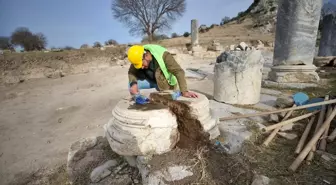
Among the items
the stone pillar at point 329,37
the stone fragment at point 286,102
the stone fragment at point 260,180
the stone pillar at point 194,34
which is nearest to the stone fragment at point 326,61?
the stone pillar at point 329,37

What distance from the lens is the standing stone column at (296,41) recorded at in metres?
4.85

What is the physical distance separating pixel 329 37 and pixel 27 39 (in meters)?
22.5

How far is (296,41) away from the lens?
503cm

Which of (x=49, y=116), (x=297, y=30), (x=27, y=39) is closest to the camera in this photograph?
(x=297, y=30)

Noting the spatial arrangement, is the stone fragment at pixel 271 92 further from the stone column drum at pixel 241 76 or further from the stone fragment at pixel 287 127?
the stone fragment at pixel 287 127

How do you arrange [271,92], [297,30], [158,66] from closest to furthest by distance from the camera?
[158,66] < [271,92] < [297,30]

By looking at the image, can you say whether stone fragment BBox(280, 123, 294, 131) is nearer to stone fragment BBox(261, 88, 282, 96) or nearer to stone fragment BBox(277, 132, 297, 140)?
stone fragment BBox(277, 132, 297, 140)

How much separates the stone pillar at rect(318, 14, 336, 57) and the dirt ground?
7.31 meters

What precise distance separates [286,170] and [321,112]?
1265mm

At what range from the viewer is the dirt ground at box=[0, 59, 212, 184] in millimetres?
3604

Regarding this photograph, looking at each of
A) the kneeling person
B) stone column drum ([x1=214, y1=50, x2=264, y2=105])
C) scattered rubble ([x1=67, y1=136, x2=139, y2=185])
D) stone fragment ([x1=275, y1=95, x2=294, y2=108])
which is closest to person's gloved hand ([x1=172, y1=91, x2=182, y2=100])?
the kneeling person

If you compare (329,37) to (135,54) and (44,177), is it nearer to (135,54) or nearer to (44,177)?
(135,54)

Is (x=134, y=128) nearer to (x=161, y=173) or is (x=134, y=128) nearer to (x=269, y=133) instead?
(x=161, y=173)

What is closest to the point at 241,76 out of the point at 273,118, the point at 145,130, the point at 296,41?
the point at 273,118
